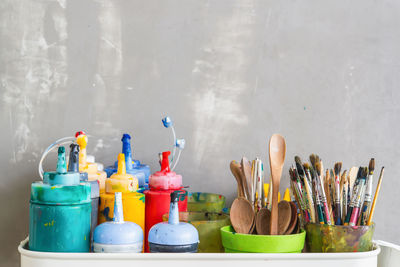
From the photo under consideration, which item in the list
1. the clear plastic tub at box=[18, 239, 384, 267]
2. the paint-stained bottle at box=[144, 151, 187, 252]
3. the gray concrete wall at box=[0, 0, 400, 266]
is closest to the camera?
the clear plastic tub at box=[18, 239, 384, 267]

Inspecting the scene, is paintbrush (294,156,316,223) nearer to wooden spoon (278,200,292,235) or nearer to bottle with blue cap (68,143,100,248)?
wooden spoon (278,200,292,235)

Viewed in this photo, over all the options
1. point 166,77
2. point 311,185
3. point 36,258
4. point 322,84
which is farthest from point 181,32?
point 36,258

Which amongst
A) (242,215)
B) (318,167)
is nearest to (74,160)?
(242,215)

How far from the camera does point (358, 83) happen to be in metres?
1.02

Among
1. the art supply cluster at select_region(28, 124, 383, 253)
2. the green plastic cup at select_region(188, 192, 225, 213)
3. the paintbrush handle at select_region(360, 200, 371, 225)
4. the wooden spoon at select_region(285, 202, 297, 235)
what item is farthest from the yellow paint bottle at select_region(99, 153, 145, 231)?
the paintbrush handle at select_region(360, 200, 371, 225)

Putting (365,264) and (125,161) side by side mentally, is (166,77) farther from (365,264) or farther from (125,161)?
(365,264)

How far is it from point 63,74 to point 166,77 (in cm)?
21

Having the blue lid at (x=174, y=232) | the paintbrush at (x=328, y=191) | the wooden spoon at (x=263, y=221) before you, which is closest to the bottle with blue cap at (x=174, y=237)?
the blue lid at (x=174, y=232)

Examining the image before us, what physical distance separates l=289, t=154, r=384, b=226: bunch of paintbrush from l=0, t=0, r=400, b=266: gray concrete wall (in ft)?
0.73

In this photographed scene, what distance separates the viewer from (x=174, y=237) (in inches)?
27.5

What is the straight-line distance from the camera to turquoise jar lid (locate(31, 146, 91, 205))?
692mm

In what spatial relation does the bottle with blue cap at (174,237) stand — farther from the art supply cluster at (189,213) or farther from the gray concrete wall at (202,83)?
the gray concrete wall at (202,83)

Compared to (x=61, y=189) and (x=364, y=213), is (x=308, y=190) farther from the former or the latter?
(x=61, y=189)

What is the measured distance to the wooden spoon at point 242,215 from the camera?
0.76m
